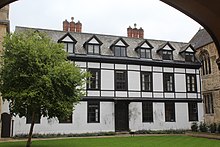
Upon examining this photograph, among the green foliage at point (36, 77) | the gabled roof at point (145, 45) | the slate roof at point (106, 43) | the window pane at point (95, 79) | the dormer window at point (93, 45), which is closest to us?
the green foliage at point (36, 77)

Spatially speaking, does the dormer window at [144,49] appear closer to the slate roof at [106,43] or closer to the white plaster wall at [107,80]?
the slate roof at [106,43]

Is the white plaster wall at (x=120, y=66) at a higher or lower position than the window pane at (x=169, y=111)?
higher

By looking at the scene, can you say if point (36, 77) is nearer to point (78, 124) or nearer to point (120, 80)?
point (78, 124)

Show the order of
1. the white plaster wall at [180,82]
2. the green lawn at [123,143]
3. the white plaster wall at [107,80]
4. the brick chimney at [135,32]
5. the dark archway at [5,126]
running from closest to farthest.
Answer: the green lawn at [123,143] → the dark archway at [5,126] → the white plaster wall at [107,80] → the white plaster wall at [180,82] → the brick chimney at [135,32]

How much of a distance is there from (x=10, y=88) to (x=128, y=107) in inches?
506

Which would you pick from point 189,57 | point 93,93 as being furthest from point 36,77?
point 189,57

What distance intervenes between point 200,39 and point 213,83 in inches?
265

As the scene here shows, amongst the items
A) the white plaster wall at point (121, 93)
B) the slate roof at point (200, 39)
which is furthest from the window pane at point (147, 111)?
the slate roof at point (200, 39)

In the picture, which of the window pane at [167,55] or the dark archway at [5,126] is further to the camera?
the window pane at [167,55]

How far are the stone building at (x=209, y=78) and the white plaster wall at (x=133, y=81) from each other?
306 inches

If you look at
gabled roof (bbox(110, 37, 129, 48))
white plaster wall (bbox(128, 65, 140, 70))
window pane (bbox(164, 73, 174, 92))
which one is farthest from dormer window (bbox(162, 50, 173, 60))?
gabled roof (bbox(110, 37, 129, 48))

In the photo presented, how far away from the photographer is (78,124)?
77.7ft

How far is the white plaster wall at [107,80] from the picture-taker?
2486cm

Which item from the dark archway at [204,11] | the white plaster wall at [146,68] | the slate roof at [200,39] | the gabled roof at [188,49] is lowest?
the dark archway at [204,11]
